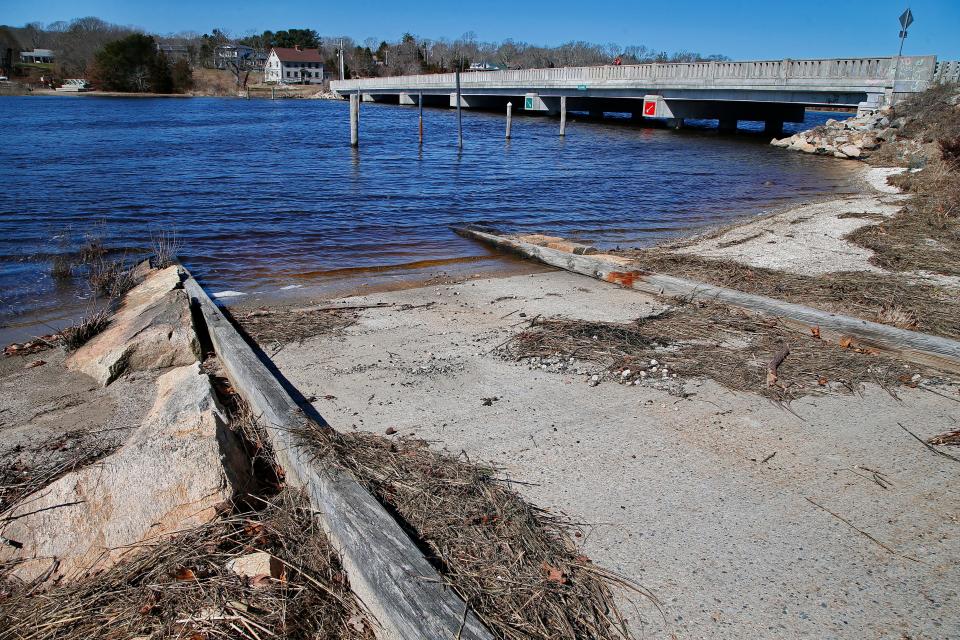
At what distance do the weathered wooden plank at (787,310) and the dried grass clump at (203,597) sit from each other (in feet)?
16.3

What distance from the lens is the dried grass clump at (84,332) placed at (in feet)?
21.0

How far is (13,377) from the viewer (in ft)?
19.3

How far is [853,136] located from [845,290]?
28.9 m

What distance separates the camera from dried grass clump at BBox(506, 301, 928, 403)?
5.01m

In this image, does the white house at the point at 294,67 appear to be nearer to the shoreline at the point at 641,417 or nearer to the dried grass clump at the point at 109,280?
the dried grass clump at the point at 109,280

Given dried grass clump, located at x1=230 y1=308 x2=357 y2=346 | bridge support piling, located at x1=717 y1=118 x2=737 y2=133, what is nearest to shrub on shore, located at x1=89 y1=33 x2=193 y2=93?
bridge support piling, located at x1=717 y1=118 x2=737 y2=133

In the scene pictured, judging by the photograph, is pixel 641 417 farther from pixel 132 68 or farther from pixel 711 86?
pixel 132 68

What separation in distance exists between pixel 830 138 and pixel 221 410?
36.1 meters

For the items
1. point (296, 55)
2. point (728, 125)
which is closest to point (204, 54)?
point (296, 55)

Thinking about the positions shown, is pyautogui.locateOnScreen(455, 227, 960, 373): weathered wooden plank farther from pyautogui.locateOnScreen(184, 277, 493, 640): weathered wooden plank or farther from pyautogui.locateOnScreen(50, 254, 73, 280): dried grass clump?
pyautogui.locateOnScreen(50, 254, 73, 280): dried grass clump

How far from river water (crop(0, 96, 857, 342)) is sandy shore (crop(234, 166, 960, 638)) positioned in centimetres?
428

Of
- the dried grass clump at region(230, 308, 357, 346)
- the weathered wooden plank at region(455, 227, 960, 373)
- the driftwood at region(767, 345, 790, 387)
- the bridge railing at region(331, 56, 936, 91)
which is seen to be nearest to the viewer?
the driftwood at region(767, 345, 790, 387)

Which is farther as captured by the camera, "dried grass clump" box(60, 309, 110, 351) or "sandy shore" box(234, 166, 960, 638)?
"dried grass clump" box(60, 309, 110, 351)

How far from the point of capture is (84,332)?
653 cm
